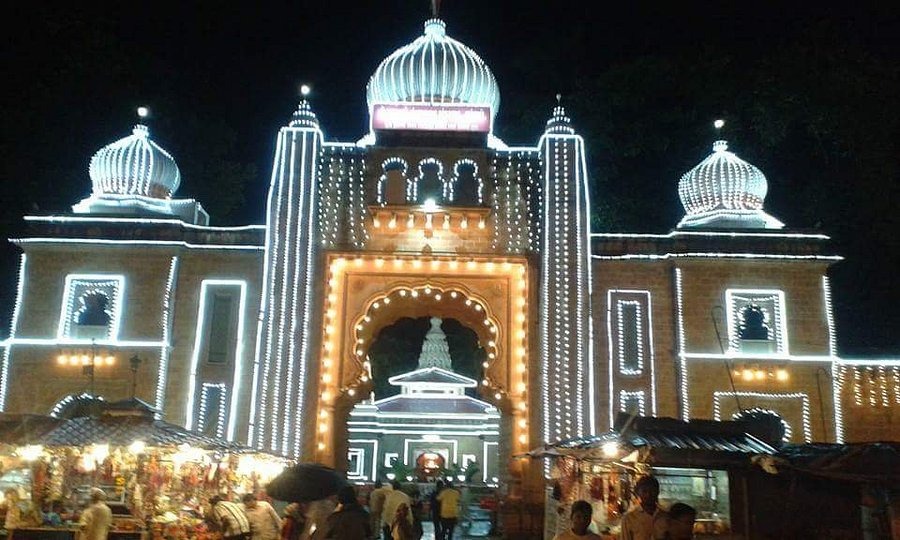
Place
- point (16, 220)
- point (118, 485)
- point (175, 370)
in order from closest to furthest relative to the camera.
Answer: point (118, 485), point (175, 370), point (16, 220)

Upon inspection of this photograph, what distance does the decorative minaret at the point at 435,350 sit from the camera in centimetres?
3866

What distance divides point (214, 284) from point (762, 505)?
13.6m

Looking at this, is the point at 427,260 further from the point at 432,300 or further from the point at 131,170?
the point at 131,170

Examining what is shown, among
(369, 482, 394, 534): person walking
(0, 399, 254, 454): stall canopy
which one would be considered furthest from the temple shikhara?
(0, 399, 254, 454): stall canopy

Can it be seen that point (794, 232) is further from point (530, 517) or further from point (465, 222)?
point (530, 517)

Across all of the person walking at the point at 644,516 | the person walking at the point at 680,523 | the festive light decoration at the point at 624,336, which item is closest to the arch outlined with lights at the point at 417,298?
the festive light decoration at the point at 624,336

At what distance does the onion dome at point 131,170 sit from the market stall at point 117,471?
30.8ft

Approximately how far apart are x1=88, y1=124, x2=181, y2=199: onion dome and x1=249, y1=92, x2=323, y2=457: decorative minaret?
3.73 m

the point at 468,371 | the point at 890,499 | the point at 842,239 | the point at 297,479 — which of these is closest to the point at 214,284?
the point at 297,479

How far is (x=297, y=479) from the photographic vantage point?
1177 cm

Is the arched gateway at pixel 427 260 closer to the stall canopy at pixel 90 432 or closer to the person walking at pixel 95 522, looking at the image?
the stall canopy at pixel 90 432

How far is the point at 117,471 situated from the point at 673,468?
835 cm

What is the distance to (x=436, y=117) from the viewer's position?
2212 centimetres

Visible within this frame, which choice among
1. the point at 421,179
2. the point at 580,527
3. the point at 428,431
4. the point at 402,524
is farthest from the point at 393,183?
the point at 428,431
